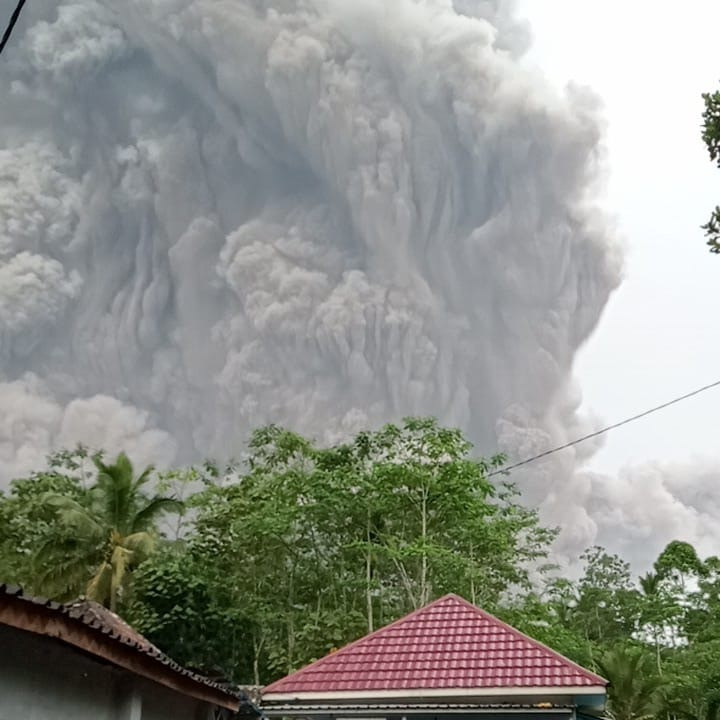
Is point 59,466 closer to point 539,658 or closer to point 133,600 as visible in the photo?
point 133,600

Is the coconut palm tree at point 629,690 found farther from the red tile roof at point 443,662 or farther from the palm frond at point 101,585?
the red tile roof at point 443,662

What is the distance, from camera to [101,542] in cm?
2372

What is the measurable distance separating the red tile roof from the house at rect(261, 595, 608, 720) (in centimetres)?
1

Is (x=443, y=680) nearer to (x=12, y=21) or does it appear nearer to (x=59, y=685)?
(x=59, y=685)

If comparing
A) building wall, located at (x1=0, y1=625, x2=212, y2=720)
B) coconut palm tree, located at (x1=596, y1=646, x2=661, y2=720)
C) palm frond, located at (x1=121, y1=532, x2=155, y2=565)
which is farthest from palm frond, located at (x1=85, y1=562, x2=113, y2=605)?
coconut palm tree, located at (x1=596, y1=646, x2=661, y2=720)

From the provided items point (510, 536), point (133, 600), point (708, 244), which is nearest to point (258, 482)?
point (133, 600)

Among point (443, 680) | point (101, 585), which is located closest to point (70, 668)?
point (443, 680)

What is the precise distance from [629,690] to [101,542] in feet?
55.2

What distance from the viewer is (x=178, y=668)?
7.93 m

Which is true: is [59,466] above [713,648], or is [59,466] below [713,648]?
above

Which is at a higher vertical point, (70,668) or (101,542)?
(101,542)

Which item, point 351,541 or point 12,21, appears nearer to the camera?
point 12,21

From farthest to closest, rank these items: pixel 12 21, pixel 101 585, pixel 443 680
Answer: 1. pixel 101 585
2. pixel 443 680
3. pixel 12 21

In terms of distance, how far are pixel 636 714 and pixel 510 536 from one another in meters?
7.81
